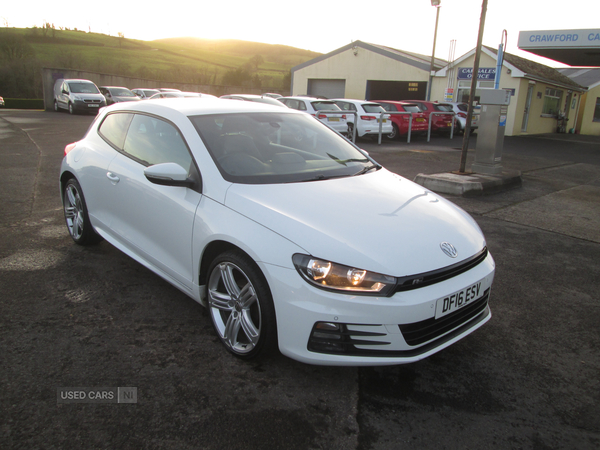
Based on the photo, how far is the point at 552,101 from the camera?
88.5 feet

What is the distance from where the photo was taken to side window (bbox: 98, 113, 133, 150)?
3920mm

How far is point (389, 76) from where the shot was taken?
28.9 m

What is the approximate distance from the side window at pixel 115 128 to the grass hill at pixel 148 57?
44587 mm

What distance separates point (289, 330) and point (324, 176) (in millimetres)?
1262

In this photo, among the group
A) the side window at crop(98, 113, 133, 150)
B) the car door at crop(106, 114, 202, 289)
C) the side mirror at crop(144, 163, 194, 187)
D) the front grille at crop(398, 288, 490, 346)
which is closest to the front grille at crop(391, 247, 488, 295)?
the front grille at crop(398, 288, 490, 346)

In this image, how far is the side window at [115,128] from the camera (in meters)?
3.92

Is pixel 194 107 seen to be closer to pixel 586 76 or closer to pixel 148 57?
pixel 586 76

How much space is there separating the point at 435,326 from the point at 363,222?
2.25 feet

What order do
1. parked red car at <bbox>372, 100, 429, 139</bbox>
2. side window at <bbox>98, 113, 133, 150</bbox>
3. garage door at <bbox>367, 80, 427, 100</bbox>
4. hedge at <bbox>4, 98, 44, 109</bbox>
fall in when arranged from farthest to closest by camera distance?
hedge at <bbox>4, 98, 44, 109</bbox> → garage door at <bbox>367, 80, 427, 100</bbox> → parked red car at <bbox>372, 100, 429, 139</bbox> → side window at <bbox>98, 113, 133, 150</bbox>

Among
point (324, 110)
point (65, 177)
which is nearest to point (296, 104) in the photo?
point (324, 110)

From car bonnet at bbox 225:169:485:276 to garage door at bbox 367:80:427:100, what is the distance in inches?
1103

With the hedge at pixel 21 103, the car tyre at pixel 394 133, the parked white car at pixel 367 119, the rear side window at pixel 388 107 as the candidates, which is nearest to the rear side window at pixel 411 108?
the rear side window at pixel 388 107

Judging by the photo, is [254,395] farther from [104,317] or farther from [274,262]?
[104,317]

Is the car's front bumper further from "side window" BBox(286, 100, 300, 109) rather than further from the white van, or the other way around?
the white van
